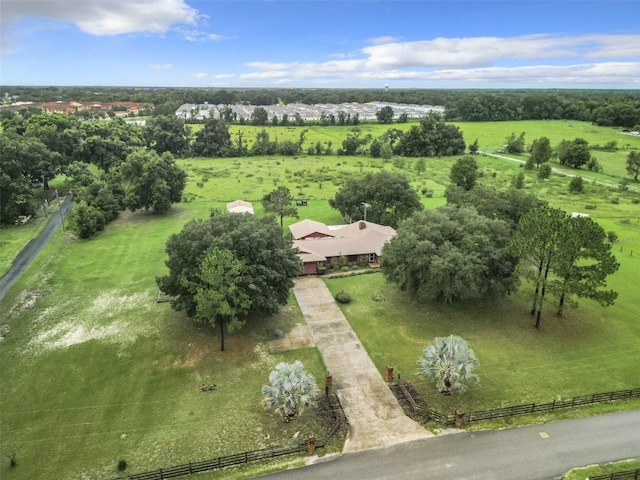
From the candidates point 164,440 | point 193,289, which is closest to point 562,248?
point 193,289

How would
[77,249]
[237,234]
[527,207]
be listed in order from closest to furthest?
[237,234], [527,207], [77,249]

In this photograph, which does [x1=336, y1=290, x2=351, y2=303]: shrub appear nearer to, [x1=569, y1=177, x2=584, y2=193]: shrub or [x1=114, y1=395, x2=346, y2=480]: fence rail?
[x1=114, y1=395, x2=346, y2=480]: fence rail

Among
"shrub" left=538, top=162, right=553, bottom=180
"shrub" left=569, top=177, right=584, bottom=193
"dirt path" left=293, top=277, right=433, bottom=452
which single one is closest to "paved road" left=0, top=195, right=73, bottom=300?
"dirt path" left=293, top=277, right=433, bottom=452

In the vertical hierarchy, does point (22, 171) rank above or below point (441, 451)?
above

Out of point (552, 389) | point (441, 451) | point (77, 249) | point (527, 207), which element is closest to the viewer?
point (441, 451)

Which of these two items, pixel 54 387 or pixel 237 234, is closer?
pixel 54 387

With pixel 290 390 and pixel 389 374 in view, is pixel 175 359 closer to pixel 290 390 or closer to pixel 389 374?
pixel 290 390

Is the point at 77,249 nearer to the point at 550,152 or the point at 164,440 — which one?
the point at 164,440

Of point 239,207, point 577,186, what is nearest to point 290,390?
point 239,207
